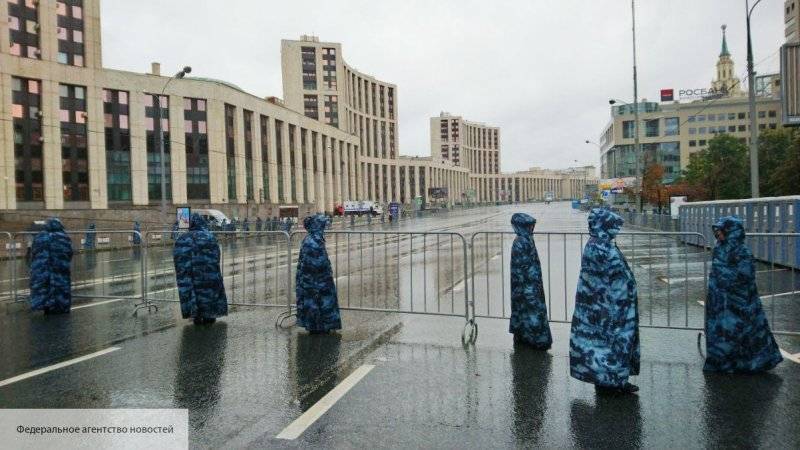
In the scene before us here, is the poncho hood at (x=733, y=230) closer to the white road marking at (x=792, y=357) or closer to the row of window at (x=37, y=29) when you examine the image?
the white road marking at (x=792, y=357)

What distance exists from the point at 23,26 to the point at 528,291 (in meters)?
56.1

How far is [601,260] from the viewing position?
4930 millimetres

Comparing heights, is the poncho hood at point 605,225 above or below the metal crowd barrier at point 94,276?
above

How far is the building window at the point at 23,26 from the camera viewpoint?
152 feet

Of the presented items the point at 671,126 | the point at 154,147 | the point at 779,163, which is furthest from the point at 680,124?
the point at 154,147

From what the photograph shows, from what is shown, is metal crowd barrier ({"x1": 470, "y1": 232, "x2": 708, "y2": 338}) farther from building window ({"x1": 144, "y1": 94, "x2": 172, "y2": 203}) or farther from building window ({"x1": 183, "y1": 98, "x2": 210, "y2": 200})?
building window ({"x1": 183, "y1": 98, "x2": 210, "y2": 200})

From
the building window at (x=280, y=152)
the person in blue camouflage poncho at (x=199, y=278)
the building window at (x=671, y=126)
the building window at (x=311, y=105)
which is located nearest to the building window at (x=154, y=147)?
the building window at (x=280, y=152)

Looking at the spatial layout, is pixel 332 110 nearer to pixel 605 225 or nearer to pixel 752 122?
pixel 752 122

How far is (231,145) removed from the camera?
57688 mm

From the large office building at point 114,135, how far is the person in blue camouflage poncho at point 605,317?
1234 inches

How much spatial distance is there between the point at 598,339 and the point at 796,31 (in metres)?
114

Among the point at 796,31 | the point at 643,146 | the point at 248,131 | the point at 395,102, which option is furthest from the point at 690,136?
the point at 248,131

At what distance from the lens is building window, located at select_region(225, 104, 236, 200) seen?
56.6 metres

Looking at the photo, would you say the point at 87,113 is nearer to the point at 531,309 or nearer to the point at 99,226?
the point at 99,226
